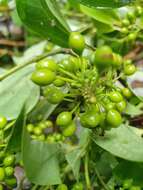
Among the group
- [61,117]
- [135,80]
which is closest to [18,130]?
[61,117]

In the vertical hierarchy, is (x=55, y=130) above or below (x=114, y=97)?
below

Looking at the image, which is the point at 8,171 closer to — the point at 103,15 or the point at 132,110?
the point at 132,110

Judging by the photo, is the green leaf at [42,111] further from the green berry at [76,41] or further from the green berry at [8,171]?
the green berry at [76,41]

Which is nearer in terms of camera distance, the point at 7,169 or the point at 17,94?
the point at 7,169

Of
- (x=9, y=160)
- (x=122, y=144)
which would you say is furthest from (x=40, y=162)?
(x=122, y=144)

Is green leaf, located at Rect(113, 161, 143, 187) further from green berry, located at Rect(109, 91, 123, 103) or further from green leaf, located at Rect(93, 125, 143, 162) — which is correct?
green berry, located at Rect(109, 91, 123, 103)

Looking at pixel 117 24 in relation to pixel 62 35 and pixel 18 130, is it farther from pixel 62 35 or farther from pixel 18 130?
pixel 18 130
